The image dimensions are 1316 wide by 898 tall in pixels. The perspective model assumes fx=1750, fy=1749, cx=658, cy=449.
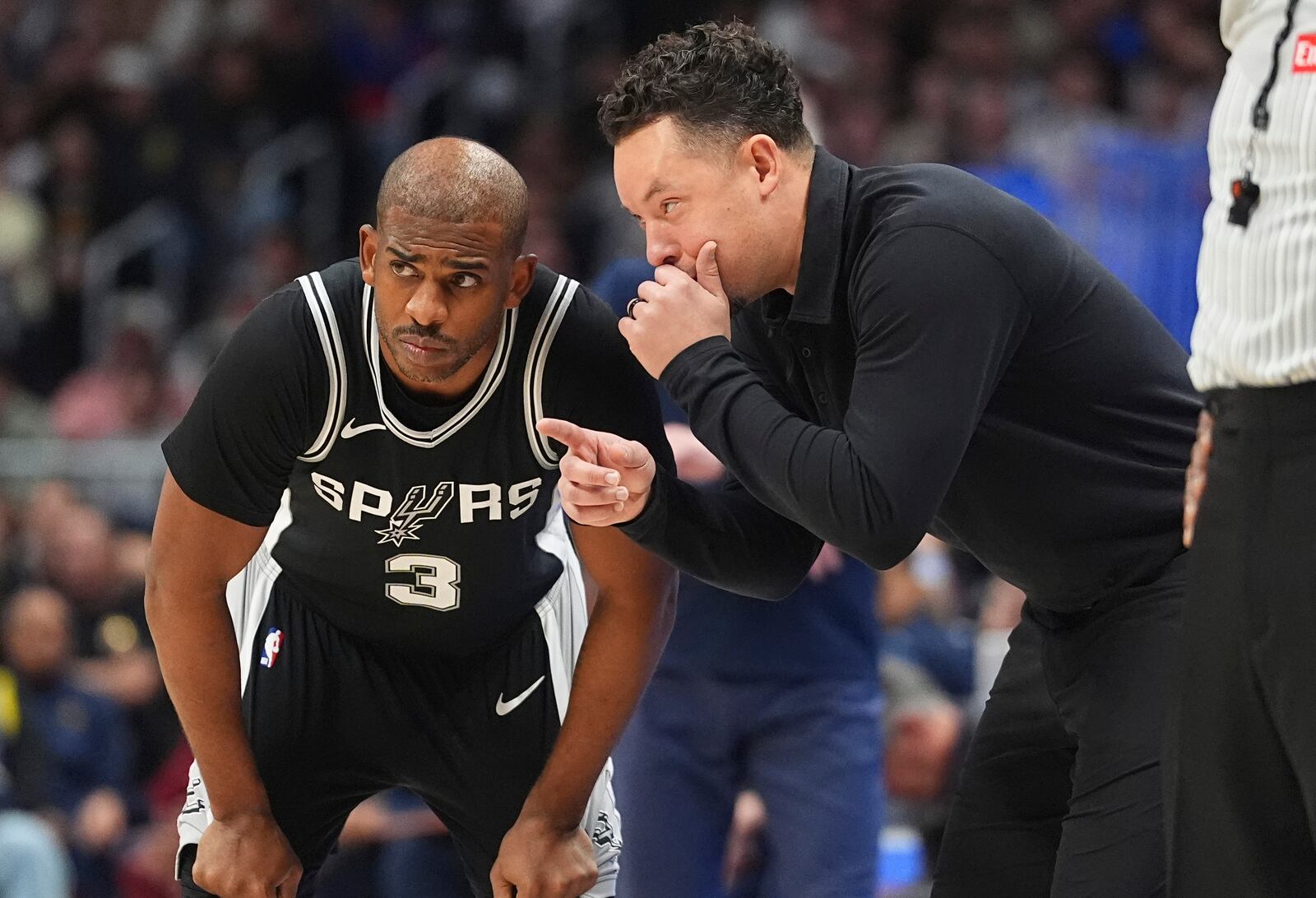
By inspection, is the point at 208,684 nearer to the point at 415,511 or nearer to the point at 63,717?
the point at 415,511

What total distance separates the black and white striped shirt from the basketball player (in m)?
1.22

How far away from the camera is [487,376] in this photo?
3.28m

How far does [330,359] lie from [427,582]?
522mm

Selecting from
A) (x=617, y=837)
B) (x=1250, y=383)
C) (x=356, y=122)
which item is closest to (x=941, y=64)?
(x=356, y=122)

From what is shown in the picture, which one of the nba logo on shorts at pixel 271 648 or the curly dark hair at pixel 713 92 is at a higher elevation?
the curly dark hair at pixel 713 92

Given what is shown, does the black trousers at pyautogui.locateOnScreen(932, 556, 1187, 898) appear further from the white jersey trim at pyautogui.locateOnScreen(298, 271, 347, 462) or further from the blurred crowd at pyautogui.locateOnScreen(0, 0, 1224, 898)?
the blurred crowd at pyautogui.locateOnScreen(0, 0, 1224, 898)

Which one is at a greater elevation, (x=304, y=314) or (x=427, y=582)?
(x=304, y=314)

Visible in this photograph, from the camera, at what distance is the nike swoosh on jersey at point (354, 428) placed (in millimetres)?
3285

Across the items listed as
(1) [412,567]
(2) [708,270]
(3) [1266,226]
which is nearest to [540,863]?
(1) [412,567]

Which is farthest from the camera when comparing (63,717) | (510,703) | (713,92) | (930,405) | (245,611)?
(63,717)

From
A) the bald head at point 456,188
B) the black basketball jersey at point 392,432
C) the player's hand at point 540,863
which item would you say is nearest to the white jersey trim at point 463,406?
the black basketball jersey at point 392,432

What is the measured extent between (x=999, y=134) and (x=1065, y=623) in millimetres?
6595

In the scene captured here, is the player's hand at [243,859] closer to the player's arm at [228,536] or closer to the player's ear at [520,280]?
the player's arm at [228,536]

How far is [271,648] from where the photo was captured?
367 cm
